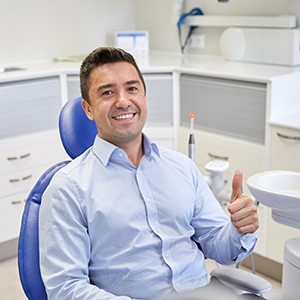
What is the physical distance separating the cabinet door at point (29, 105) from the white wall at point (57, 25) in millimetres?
602

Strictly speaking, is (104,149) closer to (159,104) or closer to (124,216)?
(124,216)

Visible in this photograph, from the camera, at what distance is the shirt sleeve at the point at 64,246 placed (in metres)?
1.41

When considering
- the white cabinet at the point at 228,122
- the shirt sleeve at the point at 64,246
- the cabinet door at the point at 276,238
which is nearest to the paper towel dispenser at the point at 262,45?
the white cabinet at the point at 228,122

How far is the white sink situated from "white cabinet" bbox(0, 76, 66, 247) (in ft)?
4.81

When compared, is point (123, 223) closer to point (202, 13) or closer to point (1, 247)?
point (1, 247)

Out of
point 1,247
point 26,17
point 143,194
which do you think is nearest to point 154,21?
point 26,17

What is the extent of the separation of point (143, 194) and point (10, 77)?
5.28 ft

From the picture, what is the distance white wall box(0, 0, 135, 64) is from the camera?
3570 millimetres

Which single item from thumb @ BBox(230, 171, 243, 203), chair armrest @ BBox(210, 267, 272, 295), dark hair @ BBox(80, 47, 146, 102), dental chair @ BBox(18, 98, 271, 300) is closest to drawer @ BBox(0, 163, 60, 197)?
dental chair @ BBox(18, 98, 271, 300)

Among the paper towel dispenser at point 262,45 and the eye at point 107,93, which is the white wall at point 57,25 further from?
the eye at point 107,93

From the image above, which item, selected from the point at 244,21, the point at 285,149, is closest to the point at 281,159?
the point at 285,149

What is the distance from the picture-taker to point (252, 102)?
2.80m

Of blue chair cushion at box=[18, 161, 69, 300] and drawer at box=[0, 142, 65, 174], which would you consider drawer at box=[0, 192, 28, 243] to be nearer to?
drawer at box=[0, 142, 65, 174]

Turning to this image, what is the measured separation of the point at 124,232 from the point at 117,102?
36 cm
